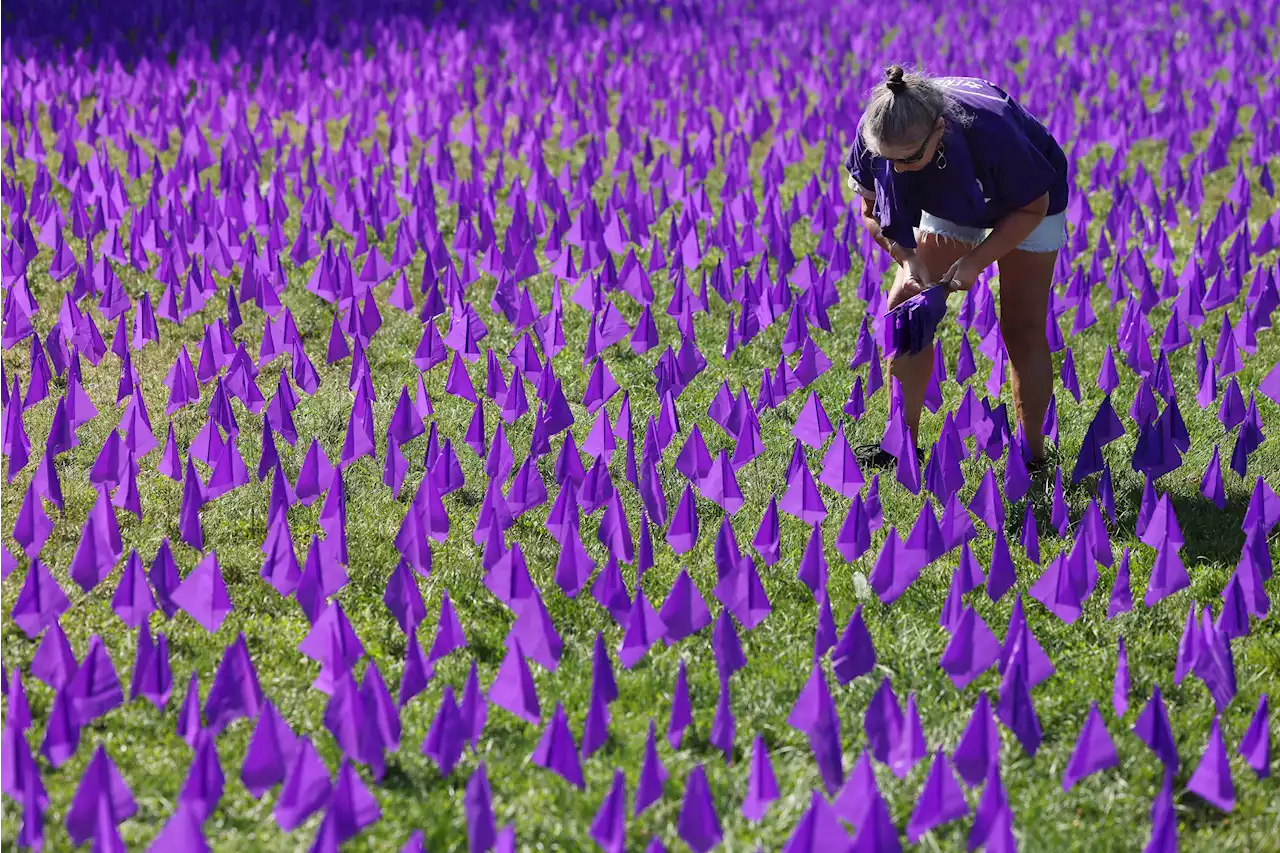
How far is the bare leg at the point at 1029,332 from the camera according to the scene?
3816mm

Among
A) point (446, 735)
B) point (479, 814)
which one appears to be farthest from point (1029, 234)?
point (479, 814)

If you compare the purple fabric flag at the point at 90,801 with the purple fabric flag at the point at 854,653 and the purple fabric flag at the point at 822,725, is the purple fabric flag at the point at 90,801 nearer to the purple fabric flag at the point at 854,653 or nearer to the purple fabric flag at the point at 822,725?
the purple fabric flag at the point at 822,725

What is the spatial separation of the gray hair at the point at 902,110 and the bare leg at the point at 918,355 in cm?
51

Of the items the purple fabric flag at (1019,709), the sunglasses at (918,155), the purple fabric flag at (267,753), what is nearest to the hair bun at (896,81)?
the sunglasses at (918,155)

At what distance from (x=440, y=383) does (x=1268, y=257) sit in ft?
12.4

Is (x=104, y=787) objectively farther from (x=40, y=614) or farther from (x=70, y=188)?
(x=70, y=188)

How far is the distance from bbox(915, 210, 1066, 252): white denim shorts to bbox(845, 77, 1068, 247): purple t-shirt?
0.04 m

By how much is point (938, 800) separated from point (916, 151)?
1610 mm

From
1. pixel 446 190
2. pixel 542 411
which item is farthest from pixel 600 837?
pixel 446 190

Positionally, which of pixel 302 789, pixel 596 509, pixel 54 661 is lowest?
pixel 596 509

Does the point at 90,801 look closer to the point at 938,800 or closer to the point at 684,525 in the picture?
the point at 938,800

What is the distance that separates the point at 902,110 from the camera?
331 centimetres

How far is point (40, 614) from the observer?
298 centimetres

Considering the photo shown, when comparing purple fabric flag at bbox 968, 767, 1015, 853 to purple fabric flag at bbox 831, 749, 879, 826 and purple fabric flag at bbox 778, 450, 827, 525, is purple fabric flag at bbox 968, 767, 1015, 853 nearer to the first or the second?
purple fabric flag at bbox 831, 749, 879, 826
